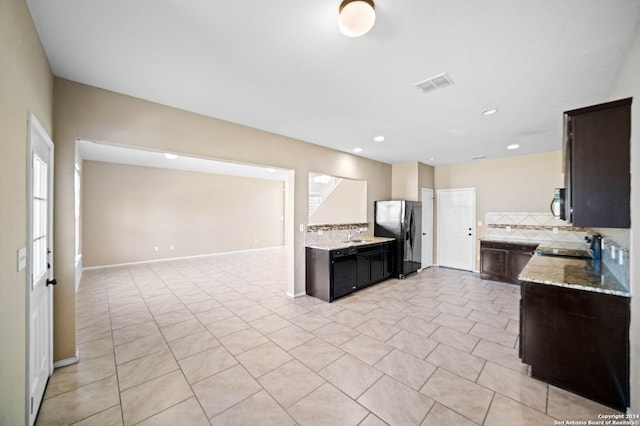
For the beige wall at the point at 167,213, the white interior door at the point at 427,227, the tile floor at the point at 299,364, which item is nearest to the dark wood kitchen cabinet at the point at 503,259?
the tile floor at the point at 299,364

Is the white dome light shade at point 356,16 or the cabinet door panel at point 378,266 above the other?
the white dome light shade at point 356,16

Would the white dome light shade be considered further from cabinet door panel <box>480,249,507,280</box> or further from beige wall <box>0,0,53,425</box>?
cabinet door panel <box>480,249,507,280</box>

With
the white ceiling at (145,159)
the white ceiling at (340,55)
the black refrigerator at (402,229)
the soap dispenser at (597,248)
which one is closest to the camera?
the white ceiling at (340,55)

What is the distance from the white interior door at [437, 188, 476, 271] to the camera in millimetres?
6219

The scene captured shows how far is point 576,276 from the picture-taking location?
2307mm

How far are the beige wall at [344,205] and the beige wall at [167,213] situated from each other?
4692 mm

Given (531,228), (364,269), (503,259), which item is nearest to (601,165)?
(364,269)

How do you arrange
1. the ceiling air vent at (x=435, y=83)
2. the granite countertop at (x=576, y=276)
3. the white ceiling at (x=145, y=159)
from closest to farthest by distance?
the granite countertop at (x=576, y=276) → the ceiling air vent at (x=435, y=83) → the white ceiling at (x=145, y=159)

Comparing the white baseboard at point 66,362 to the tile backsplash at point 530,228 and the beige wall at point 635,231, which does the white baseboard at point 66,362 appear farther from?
the tile backsplash at point 530,228

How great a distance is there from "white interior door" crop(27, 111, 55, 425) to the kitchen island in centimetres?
383

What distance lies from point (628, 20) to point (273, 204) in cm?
927

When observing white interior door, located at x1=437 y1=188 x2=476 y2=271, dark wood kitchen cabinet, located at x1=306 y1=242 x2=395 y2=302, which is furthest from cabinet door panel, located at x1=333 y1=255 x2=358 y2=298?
white interior door, located at x1=437 y1=188 x2=476 y2=271

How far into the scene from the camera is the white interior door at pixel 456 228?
6.22 m

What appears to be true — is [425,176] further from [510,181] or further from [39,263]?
[39,263]
